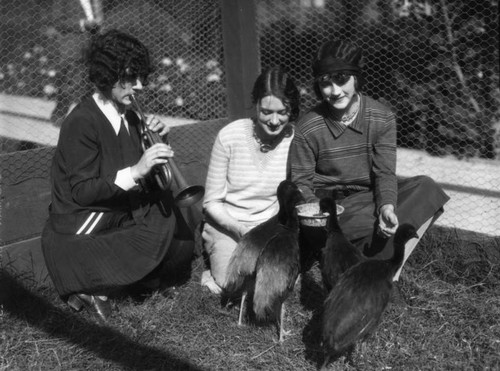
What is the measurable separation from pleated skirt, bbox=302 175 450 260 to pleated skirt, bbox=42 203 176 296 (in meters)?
1.06

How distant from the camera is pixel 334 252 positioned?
3641mm

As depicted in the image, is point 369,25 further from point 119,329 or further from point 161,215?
point 119,329

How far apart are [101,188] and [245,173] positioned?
0.89 meters

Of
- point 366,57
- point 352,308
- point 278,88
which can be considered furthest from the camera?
point 366,57

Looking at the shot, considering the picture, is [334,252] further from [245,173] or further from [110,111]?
[110,111]

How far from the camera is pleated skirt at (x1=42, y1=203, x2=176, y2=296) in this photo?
3740mm

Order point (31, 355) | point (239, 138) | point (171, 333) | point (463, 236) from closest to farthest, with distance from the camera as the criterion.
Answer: point (31, 355), point (171, 333), point (239, 138), point (463, 236)

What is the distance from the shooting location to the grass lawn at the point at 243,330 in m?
3.54

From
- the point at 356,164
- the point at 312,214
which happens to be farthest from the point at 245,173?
the point at 356,164

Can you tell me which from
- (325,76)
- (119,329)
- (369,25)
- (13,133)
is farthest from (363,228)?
(13,133)

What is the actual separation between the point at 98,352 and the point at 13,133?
1.50 m

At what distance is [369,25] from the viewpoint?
5.12m

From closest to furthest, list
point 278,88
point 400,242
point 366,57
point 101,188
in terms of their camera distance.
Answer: point 400,242, point 101,188, point 278,88, point 366,57

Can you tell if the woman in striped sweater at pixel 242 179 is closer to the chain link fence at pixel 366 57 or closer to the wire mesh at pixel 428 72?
the chain link fence at pixel 366 57
